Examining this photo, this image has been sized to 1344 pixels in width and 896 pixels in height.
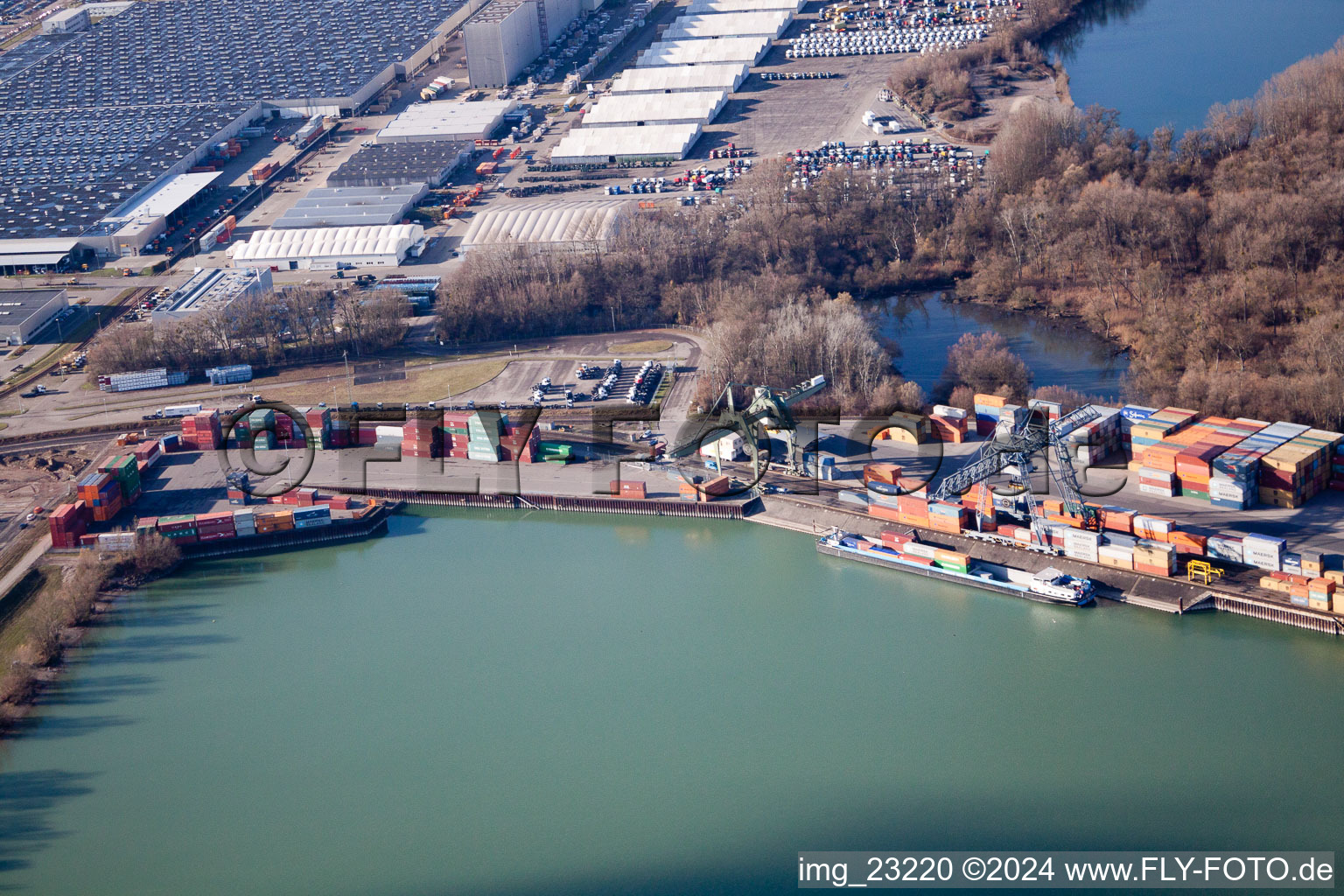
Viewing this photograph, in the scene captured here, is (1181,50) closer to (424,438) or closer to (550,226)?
(550,226)

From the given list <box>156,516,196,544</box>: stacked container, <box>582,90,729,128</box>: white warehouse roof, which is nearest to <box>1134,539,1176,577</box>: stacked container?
<box>156,516,196,544</box>: stacked container

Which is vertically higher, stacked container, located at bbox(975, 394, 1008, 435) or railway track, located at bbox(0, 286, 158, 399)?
railway track, located at bbox(0, 286, 158, 399)

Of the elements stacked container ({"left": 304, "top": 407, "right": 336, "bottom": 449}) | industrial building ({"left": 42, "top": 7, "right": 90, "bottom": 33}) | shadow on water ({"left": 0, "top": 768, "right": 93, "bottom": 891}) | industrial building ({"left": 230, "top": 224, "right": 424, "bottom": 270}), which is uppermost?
industrial building ({"left": 42, "top": 7, "right": 90, "bottom": 33})

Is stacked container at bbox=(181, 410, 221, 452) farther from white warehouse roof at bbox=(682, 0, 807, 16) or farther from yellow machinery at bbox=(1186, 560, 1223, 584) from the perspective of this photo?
white warehouse roof at bbox=(682, 0, 807, 16)

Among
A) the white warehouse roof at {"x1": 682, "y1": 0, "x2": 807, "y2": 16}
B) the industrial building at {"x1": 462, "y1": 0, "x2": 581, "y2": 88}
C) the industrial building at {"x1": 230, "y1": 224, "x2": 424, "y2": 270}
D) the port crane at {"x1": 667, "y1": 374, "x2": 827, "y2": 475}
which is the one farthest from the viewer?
the white warehouse roof at {"x1": 682, "y1": 0, "x2": 807, "y2": 16}

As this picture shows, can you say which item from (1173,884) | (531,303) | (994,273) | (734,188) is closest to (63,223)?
(531,303)

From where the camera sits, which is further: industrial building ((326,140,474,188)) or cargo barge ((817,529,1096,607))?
industrial building ((326,140,474,188))

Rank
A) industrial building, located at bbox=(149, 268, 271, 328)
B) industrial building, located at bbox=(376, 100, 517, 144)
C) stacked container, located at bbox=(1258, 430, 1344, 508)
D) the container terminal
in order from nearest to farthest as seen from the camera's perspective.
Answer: the container terminal → stacked container, located at bbox=(1258, 430, 1344, 508) → industrial building, located at bbox=(149, 268, 271, 328) → industrial building, located at bbox=(376, 100, 517, 144)

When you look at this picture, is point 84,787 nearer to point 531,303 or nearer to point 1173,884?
point 1173,884
